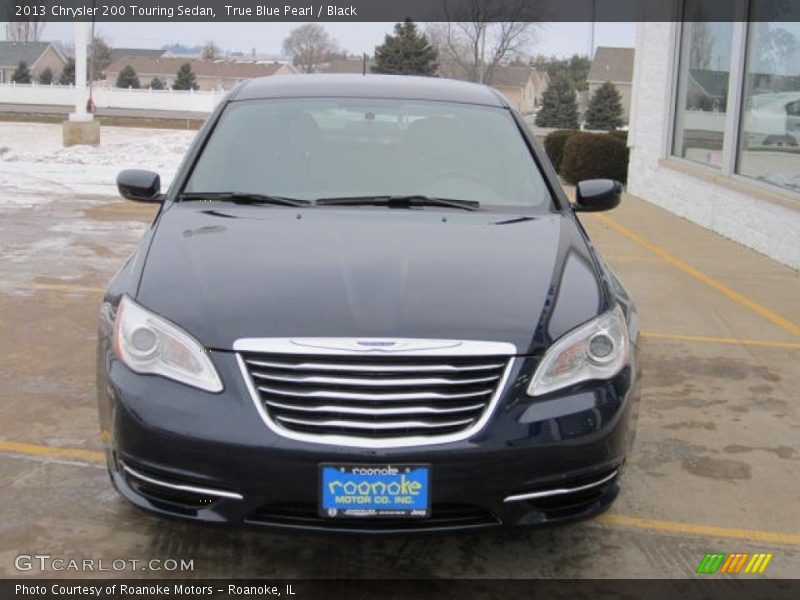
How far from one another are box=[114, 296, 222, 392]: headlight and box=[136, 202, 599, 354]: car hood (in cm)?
4

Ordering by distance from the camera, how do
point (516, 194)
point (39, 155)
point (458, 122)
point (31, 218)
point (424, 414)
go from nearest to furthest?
point (424, 414) < point (516, 194) < point (458, 122) < point (31, 218) < point (39, 155)

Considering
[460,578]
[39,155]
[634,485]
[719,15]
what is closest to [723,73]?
[719,15]

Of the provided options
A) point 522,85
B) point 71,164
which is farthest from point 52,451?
point 522,85

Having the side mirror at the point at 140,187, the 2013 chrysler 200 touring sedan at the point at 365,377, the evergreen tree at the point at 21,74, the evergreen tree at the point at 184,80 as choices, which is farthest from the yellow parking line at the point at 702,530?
the evergreen tree at the point at 184,80

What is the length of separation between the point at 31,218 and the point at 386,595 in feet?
29.5

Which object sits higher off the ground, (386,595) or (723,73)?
(723,73)

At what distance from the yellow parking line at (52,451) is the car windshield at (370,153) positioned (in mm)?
1246

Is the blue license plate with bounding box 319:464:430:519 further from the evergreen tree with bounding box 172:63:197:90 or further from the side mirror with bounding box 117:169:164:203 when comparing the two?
the evergreen tree with bounding box 172:63:197:90

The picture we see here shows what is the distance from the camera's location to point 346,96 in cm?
475

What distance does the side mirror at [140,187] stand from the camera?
14.8 ft

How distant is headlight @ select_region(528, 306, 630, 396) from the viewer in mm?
3010

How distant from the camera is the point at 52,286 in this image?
7.46 m

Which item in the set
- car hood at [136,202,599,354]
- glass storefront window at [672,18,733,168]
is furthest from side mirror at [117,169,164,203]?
glass storefront window at [672,18,733,168]

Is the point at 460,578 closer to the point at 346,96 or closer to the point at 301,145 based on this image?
the point at 301,145
